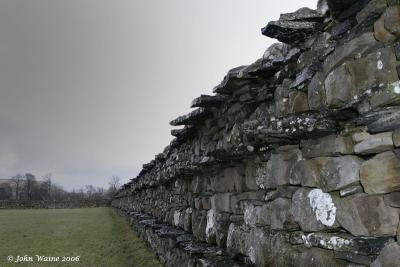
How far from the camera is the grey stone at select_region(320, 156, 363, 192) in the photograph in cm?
250

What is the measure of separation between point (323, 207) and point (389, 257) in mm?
657

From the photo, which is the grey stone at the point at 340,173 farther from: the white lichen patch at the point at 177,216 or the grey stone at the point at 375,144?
the white lichen patch at the point at 177,216

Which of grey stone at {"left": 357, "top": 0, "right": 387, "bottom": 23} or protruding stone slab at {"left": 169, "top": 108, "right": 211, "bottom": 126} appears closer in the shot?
grey stone at {"left": 357, "top": 0, "right": 387, "bottom": 23}

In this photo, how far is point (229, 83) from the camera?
4.07 m

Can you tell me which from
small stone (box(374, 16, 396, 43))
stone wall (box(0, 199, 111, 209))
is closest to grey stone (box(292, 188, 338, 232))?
small stone (box(374, 16, 396, 43))

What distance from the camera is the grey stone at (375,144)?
7.33 feet

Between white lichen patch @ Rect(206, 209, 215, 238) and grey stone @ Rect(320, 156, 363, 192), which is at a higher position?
grey stone @ Rect(320, 156, 363, 192)

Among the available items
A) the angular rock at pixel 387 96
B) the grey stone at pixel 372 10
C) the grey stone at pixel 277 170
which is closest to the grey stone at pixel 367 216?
the angular rock at pixel 387 96

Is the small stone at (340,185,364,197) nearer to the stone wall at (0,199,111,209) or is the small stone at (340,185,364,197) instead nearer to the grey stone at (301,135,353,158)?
the grey stone at (301,135,353,158)

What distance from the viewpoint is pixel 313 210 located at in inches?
114

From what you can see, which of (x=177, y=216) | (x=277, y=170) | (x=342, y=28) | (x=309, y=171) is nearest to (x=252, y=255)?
(x=277, y=170)

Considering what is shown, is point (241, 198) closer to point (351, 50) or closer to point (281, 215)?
point (281, 215)

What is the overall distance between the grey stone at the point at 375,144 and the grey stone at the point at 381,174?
4cm

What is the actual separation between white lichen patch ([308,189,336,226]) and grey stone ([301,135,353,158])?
302 mm
